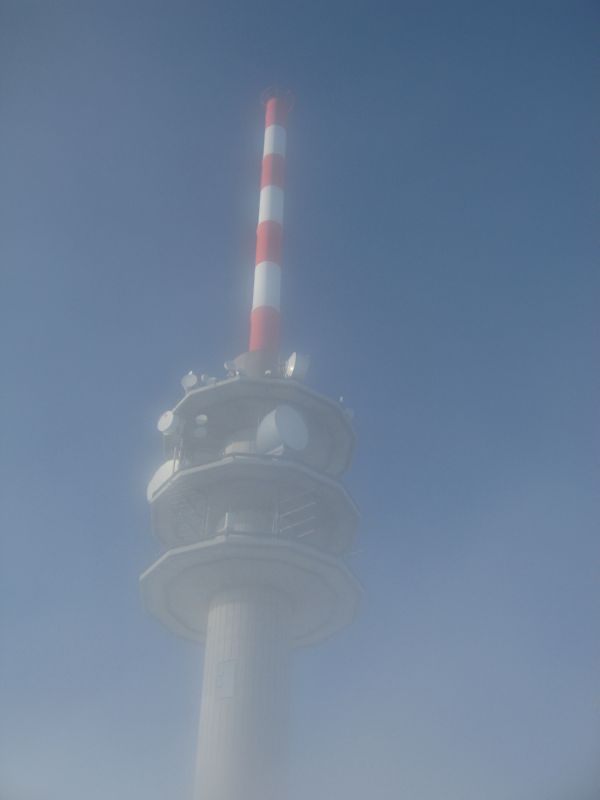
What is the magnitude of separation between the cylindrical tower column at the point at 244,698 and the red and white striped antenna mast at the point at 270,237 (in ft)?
36.3

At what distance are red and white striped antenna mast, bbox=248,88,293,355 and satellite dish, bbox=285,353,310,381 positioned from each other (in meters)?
2.46

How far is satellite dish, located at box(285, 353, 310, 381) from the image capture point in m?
36.6

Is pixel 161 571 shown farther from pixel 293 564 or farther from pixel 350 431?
pixel 350 431

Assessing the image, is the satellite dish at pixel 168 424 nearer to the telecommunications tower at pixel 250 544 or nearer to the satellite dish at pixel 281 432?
the telecommunications tower at pixel 250 544

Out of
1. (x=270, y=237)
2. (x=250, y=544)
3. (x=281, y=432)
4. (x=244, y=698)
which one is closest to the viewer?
(x=244, y=698)

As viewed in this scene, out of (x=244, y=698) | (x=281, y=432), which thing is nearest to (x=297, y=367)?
(x=281, y=432)

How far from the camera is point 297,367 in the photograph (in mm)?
36750

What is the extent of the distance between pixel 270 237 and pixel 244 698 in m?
20.7

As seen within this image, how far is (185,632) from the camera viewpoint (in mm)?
37562

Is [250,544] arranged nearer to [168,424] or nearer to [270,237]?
[168,424]

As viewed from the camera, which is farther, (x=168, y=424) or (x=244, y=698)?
(x=168, y=424)

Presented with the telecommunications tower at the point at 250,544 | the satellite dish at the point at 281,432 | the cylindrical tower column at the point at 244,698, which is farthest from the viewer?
the satellite dish at the point at 281,432

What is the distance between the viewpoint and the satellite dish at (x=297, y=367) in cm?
3659

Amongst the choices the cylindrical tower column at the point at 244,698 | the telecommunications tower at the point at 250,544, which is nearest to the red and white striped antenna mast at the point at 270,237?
the telecommunications tower at the point at 250,544
